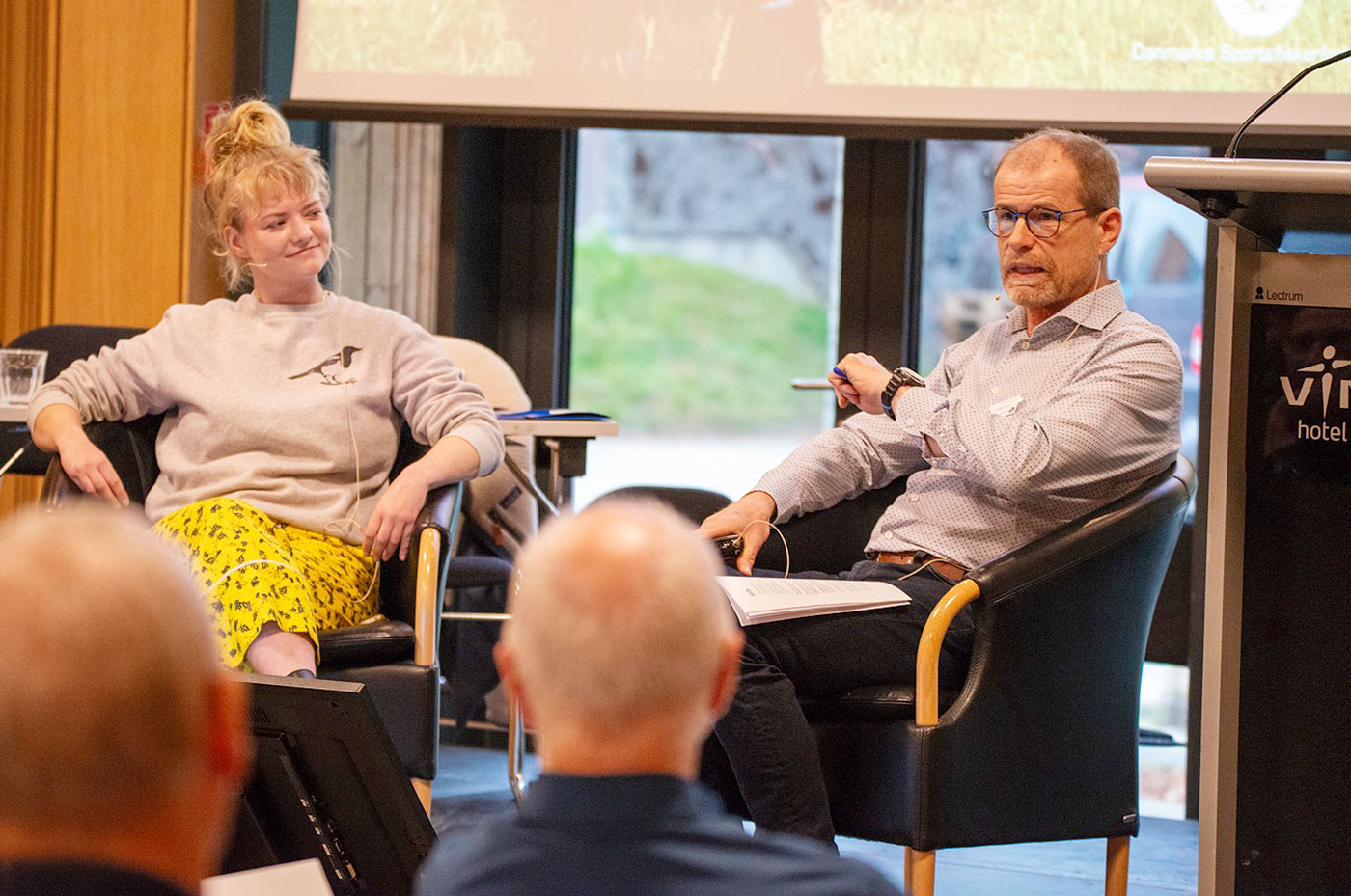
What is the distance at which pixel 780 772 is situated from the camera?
2.04 meters

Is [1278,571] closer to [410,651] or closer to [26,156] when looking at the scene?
[410,651]

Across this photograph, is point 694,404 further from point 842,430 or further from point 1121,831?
point 1121,831

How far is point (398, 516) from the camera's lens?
242cm

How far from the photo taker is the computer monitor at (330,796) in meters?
1.57

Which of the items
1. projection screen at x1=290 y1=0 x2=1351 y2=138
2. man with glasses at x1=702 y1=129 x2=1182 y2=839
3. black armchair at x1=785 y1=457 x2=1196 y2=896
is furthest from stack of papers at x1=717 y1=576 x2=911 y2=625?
projection screen at x1=290 y1=0 x2=1351 y2=138

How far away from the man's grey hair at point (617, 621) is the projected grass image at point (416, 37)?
2.98 meters

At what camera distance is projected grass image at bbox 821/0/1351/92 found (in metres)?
3.21

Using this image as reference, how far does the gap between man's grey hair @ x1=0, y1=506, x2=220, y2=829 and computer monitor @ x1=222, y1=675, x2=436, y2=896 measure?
865 millimetres

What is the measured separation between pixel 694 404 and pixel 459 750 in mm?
1190

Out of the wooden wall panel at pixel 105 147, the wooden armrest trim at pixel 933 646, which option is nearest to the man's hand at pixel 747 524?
the wooden armrest trim at pixel 933 646

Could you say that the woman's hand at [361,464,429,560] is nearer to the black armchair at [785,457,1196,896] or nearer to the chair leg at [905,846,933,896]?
the black armchair at [785,457,1196,896]

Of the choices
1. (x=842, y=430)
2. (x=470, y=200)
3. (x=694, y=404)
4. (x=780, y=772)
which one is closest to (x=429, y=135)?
(x=470, y=200)

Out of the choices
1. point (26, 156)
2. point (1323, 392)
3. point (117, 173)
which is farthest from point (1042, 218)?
point (26, 156)

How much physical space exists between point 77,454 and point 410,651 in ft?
2.19
